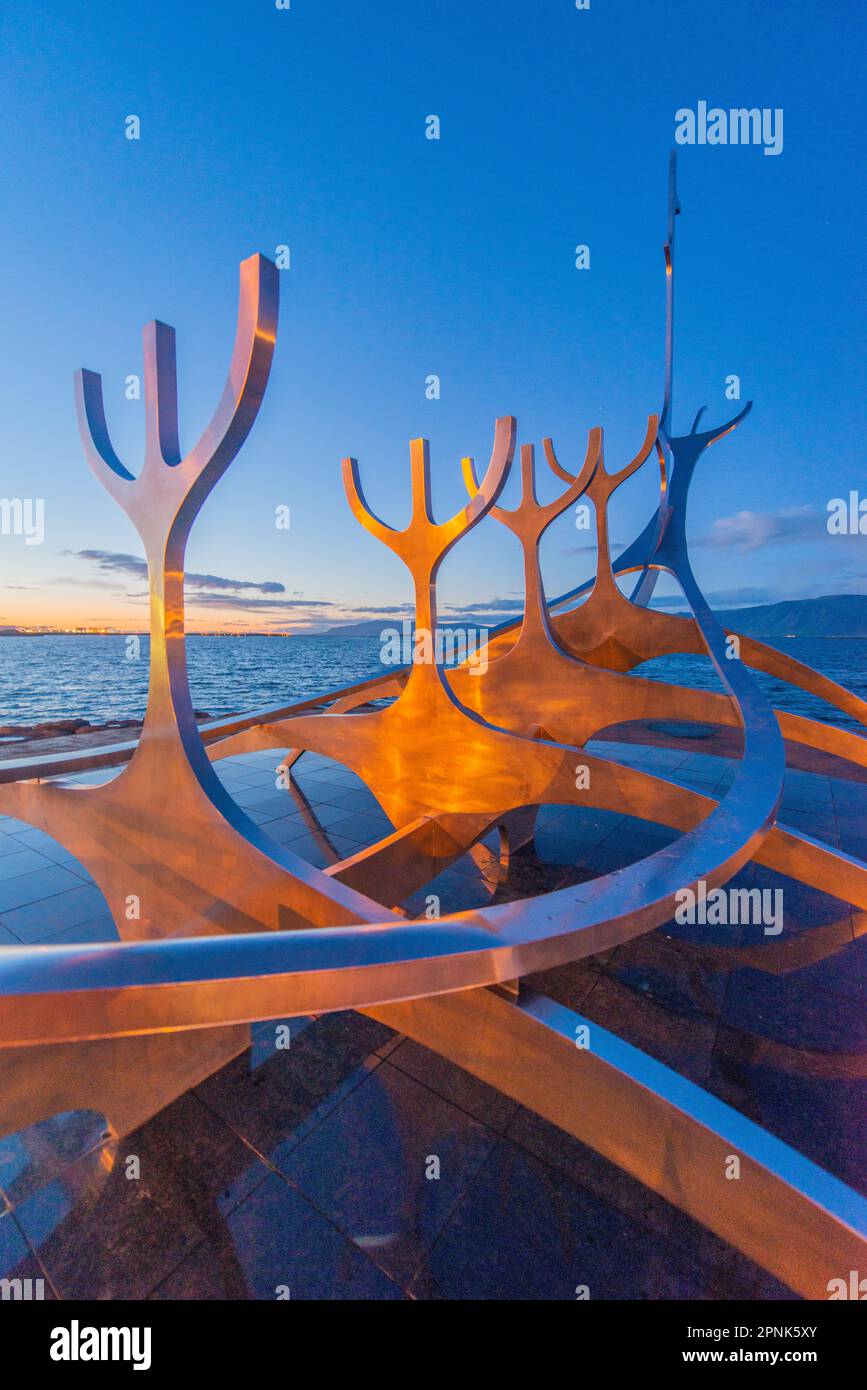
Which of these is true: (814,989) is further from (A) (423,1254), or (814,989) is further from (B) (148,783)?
(B) (148,783)

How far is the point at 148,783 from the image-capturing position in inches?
166

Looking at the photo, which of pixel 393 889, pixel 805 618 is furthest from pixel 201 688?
pixel 805 618

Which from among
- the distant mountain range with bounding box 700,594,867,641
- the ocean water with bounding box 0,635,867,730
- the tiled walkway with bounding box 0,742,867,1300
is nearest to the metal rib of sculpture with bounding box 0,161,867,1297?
the tiled walkway with bounding box 0,742,867,1300

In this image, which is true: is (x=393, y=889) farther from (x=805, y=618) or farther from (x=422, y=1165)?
(x=805, y=618)

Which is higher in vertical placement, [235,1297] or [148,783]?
[148,783]

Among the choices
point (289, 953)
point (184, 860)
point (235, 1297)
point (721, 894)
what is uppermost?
point (289, 953)

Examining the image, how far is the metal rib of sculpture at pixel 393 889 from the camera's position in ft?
5.59

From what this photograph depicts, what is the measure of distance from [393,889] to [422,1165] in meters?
2.17

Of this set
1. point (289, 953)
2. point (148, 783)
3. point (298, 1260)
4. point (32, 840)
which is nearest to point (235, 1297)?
point (298, 1260)

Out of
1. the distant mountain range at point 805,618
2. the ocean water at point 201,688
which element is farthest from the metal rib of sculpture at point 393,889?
the distant mountain range at point 805,618

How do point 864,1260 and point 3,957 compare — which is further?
point 864,1260

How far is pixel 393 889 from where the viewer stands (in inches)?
199

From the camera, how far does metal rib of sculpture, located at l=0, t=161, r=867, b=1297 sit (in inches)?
67.1

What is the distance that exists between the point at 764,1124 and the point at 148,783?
4.95m
